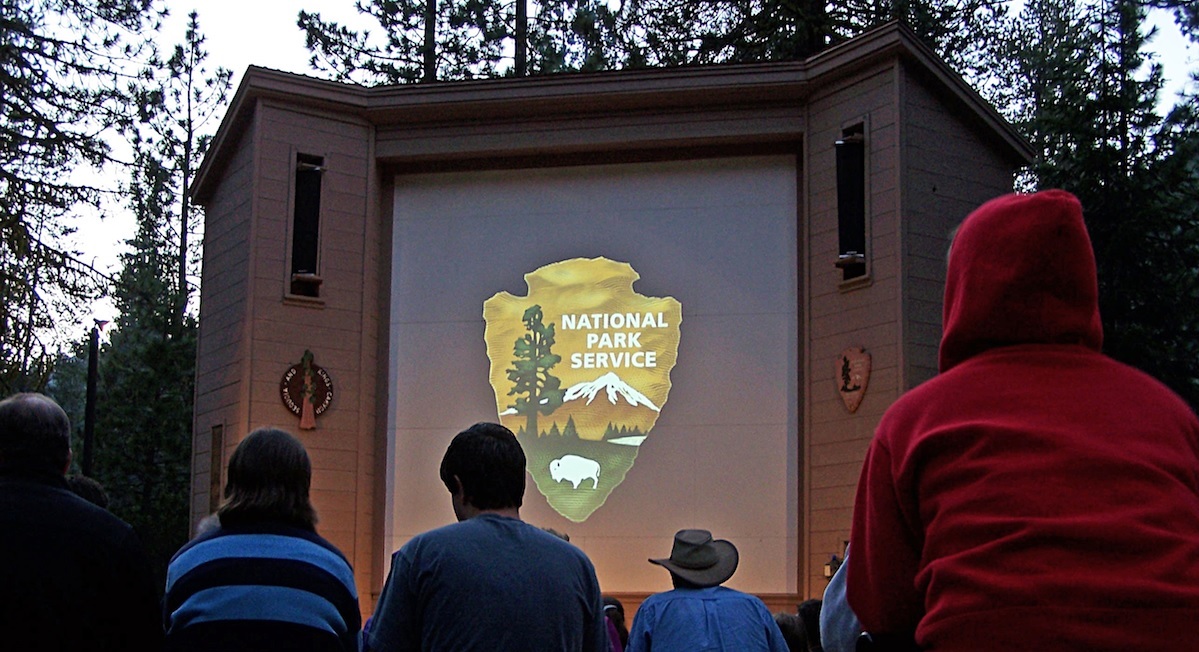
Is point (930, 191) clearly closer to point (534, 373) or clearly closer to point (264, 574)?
point (534, 373)

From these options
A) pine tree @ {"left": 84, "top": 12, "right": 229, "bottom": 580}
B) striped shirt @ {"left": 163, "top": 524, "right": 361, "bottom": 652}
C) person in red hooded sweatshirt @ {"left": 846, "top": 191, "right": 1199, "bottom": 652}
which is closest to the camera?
person in red hooded sweatshirt @ {"left": 846, "top": 191, "right": 1199, "bottom": 652}

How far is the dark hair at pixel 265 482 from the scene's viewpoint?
9.81 feet

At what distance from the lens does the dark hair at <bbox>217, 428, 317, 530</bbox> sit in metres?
2.99

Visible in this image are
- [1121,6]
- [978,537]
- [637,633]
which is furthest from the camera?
[1121,6]

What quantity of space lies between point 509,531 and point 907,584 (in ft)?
4.78

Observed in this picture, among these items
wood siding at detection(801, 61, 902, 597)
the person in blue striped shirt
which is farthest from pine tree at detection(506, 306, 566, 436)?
the person in blue striped shirt

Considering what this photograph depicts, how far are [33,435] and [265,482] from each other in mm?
612

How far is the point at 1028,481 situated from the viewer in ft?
5.52

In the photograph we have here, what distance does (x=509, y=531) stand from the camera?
3.10m

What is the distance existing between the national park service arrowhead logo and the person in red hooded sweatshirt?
10278 mm

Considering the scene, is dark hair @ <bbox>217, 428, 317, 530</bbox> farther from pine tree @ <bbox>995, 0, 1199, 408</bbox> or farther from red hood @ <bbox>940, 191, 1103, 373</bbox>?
pine tree @ <bbox>995, 0, 1199, 408</bbox>

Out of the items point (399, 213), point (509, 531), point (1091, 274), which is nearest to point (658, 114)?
point (399, 213)

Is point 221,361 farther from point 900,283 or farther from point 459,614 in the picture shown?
point 459,614

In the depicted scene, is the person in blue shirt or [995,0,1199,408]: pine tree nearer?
the person in blue shirt
